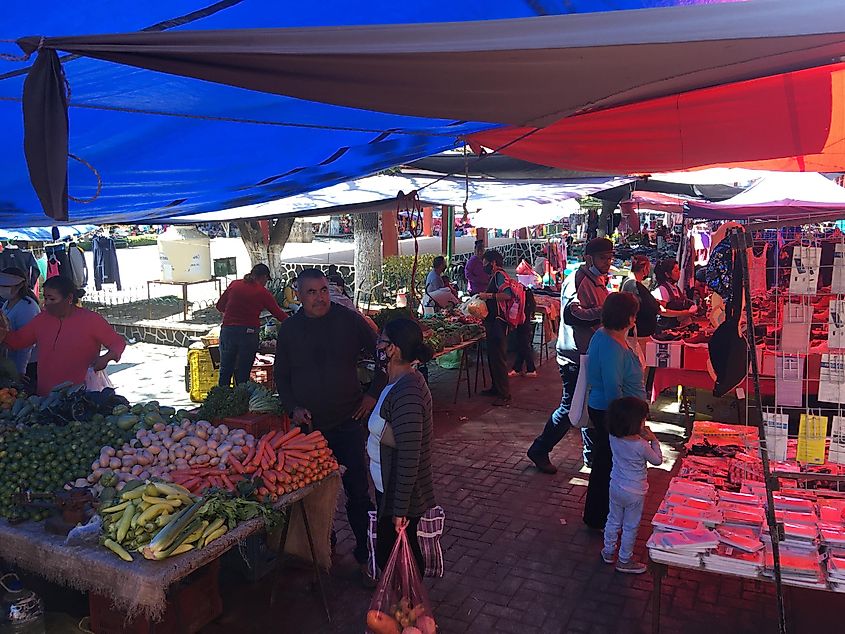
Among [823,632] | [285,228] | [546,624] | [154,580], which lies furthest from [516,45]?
[285,228]

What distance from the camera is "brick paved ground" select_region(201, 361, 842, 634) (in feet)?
14.5

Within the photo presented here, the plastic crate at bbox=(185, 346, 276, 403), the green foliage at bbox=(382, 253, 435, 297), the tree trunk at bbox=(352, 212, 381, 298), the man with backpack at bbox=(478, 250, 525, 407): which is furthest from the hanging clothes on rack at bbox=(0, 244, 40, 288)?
the man with backpack at bbox=(478, 250, 525, 407)

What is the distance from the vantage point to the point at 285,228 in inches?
532

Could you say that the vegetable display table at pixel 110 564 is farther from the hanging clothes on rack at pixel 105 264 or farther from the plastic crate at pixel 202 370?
the hanging clothes on rack at pixel 105 264

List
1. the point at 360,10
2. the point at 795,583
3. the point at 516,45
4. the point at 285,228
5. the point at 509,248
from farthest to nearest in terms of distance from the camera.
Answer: the point at 509,248 → the point at 285,228 → the point at 795,583 → the point at 360,10 → the point at 516,45

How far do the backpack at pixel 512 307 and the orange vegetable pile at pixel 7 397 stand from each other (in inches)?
241

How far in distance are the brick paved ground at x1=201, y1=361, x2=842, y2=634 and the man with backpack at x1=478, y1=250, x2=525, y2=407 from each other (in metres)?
3.09

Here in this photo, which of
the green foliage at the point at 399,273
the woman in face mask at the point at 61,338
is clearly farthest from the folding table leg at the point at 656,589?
the green foliage at the point at 399,273

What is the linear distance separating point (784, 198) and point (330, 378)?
9501 millimetres

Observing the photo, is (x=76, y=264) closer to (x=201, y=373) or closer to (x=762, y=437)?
(x=201, y=373)

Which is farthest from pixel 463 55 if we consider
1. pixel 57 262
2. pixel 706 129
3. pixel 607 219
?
pixel 607 219

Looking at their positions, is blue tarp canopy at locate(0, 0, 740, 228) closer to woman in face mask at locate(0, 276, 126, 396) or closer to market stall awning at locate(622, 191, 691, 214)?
woman in face mask at locate(0, 276, 126, 396)

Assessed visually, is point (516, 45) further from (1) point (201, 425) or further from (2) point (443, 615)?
(2) point (443, 615)

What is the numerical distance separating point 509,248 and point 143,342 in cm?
2076
